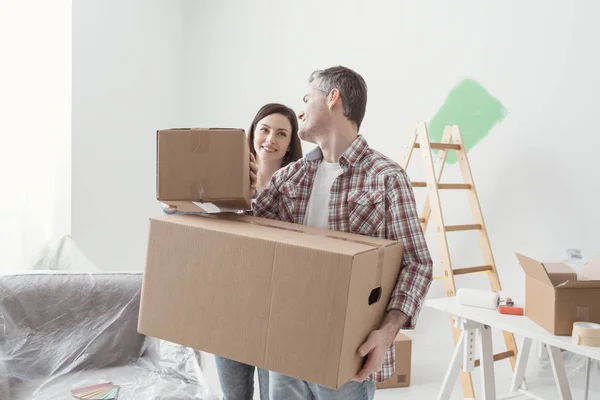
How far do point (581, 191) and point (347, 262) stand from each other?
1.98 meters

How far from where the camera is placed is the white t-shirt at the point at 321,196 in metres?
1.37

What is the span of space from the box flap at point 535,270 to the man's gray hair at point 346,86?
97 cm

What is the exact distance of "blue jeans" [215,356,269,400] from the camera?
5.45 feet

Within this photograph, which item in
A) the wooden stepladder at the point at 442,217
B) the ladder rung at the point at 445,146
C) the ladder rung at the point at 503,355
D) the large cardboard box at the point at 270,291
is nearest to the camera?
the large cardboard box at the point at 270,291

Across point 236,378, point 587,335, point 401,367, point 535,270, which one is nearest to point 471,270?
point 401,367

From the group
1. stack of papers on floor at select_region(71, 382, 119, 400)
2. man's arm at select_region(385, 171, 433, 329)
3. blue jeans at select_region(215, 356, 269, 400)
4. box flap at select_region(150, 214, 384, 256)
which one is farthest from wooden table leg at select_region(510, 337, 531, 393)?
stack of papers on floor at select_region(71, 382, 119, 400)

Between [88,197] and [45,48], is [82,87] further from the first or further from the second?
[88,197]

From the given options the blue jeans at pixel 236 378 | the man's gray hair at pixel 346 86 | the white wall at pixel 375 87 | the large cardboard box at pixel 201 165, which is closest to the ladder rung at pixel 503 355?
the white wall at pixel 375 87

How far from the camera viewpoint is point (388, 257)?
116 cm

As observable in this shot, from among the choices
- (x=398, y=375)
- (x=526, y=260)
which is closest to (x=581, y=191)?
(x=526, y=260)

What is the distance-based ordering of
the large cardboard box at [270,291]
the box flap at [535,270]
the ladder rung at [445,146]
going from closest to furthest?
the large cardboard box at [270,291], the box flap at [535,270], the ladder rung at [445,146]

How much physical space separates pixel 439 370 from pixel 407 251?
1.93 meters

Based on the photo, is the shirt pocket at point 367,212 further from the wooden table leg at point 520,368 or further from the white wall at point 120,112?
the white wall at point 120,112

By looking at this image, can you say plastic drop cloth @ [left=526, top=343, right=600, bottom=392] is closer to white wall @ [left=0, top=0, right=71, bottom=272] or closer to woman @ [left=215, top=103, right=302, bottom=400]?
woman @ [left=215, top=103, right=302, bottom=400]
